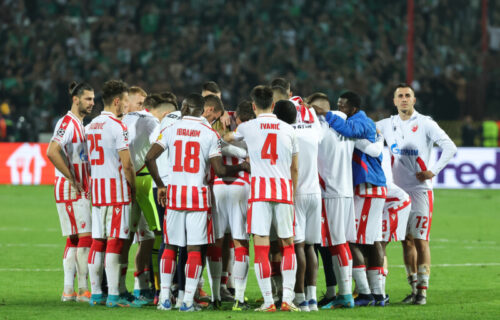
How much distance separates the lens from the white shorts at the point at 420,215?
9.63 m

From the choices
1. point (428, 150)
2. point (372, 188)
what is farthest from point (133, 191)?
point (428, 150)

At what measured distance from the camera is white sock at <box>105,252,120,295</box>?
27.7ft

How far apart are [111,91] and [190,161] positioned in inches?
45.7

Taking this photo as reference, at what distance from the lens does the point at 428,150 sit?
386 inches

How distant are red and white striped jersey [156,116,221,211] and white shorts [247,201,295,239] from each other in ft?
1.54

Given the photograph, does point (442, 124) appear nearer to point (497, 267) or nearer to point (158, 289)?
point (497, 267)

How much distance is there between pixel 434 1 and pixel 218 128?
2572cm

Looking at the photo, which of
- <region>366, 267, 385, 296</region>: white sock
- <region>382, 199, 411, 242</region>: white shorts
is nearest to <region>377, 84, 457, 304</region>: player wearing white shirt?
<region>382, 199, 411, 242</region>: white shorts

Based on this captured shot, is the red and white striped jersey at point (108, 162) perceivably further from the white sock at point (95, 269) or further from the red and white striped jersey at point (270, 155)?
the red and white striped jersey at point (270, 155)

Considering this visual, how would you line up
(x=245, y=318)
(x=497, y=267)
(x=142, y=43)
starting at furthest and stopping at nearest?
(x=142, y=43) < (x=497, y=267) < (x=245, y=318)

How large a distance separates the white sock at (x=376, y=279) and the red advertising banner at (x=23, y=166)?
15396mm

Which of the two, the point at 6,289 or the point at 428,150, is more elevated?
the point at 428,150

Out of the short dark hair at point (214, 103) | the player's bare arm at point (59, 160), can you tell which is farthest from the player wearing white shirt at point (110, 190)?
the short dark hair at point (214, 103)

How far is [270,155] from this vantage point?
8031mm
